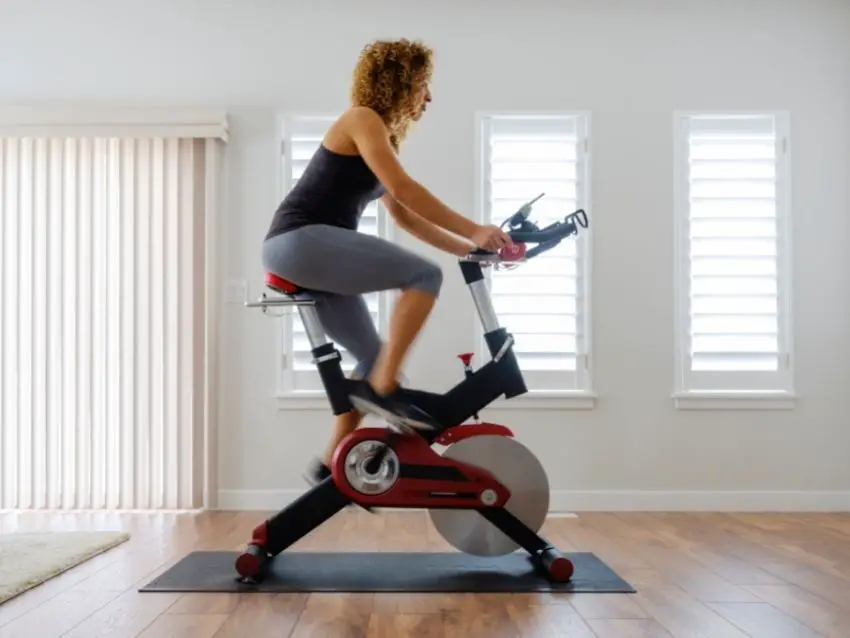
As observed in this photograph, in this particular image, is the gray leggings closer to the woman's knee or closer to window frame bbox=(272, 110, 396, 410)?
the woman's knee

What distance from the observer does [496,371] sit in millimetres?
2359

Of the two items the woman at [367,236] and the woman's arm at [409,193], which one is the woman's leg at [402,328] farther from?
the woman's arm at [409,193]

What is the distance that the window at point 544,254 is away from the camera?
3.82 m

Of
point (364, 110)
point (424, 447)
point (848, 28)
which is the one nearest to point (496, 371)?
point (424, 447)

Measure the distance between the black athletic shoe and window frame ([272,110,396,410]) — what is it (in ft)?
4.79

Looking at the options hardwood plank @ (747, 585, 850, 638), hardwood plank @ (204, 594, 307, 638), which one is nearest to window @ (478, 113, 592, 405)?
hardwood plank @ (747, 585, 850, 638)

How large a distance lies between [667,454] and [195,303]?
226 cm

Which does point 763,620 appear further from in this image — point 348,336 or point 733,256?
point 733,256

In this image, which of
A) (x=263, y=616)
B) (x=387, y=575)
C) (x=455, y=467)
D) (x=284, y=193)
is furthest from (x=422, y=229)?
(x=284, y=193)

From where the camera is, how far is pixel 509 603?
2047mm

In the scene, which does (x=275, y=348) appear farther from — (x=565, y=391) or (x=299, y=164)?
(x=565, y=391)

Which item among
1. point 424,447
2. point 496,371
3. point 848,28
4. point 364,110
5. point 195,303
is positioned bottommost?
point 424,447

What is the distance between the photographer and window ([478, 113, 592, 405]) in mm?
3818

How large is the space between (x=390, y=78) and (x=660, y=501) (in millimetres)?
2393
